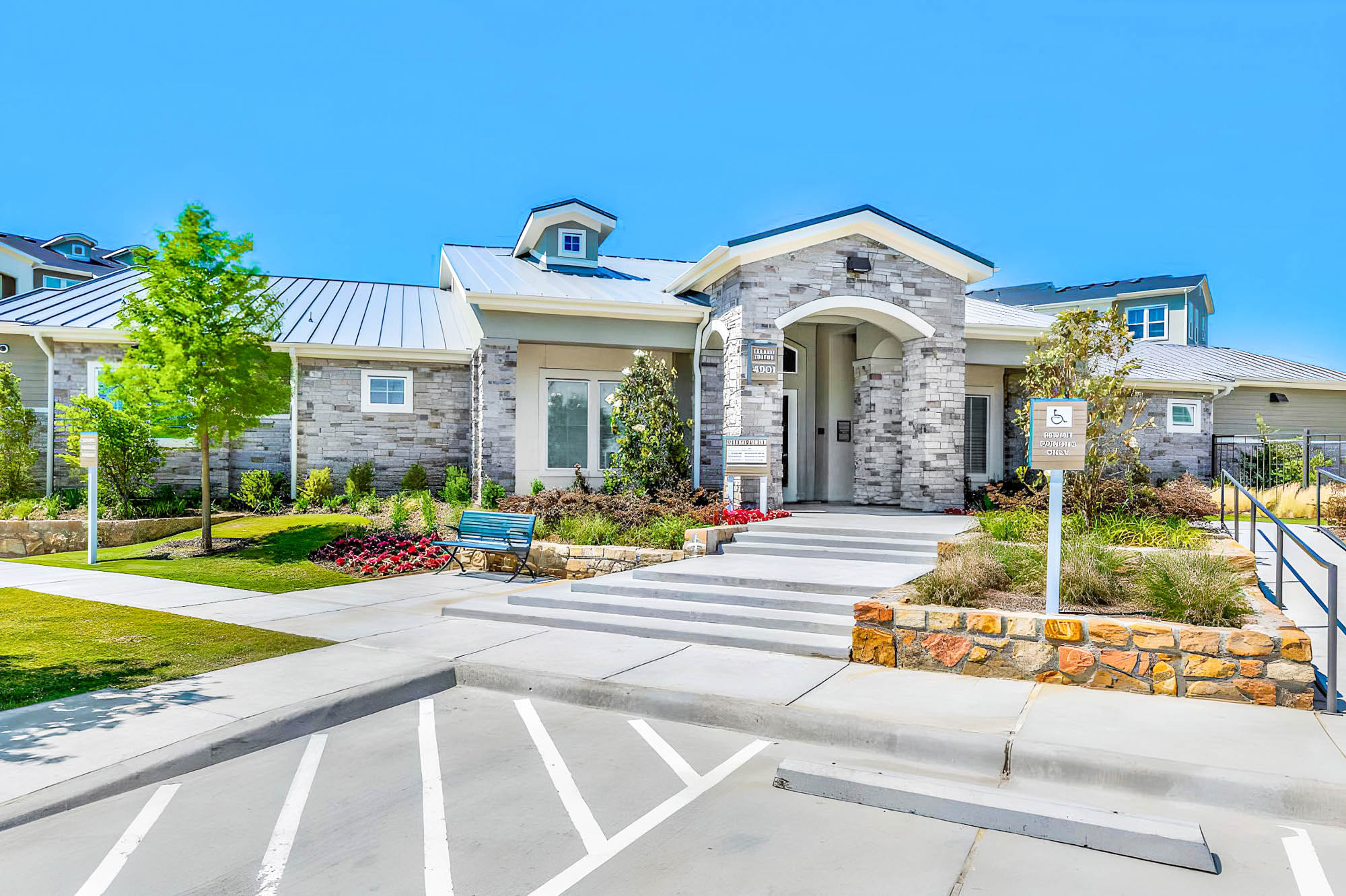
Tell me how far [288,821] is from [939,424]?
12.3 meters

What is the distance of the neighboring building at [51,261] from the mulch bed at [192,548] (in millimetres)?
19934

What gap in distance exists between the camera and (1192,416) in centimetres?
1944

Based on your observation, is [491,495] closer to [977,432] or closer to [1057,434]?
[1057,434]

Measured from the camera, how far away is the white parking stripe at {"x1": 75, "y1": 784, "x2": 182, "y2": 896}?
3.34 meters

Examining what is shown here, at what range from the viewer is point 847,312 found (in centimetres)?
1425

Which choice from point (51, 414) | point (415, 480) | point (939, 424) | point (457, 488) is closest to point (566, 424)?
point (457, 488)

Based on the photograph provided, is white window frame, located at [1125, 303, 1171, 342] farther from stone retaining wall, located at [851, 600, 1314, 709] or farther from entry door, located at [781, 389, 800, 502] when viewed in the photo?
stone retaining wall, located at [851, 600, 1314, 709]

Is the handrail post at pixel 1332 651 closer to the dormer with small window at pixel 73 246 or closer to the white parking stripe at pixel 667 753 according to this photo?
the white parking stripe at pixel 667 753

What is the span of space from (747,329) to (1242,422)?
1735 centimetres

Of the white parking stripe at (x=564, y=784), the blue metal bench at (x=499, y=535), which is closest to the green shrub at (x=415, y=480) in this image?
the blue metal bench at (x=499, y=535)

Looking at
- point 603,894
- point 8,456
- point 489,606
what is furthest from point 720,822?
point 8,456

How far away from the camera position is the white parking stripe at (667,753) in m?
4.64

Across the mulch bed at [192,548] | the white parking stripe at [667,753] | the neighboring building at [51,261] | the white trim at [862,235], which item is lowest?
the white parking stripe at [667,753]

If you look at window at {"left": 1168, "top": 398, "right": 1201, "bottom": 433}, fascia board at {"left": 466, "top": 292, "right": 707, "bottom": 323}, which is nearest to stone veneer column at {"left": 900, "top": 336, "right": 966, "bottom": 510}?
fascia board at {"left": 466, "top": 292, "right": 707, "bottom": 323}
